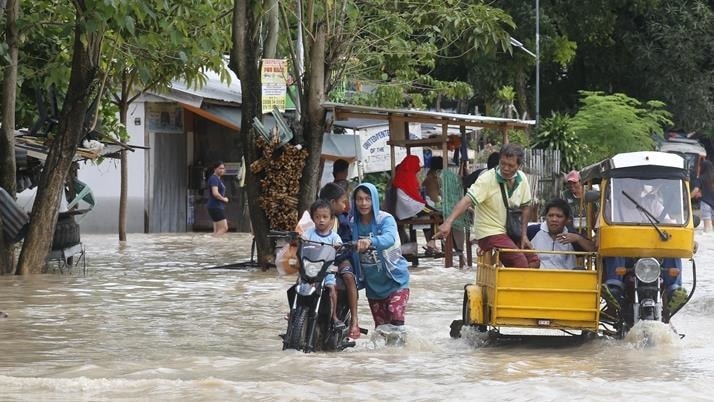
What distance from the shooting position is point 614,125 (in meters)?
33.3

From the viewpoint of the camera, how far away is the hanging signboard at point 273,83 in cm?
1767

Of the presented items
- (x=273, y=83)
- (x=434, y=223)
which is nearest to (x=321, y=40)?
(x=273, y=83)

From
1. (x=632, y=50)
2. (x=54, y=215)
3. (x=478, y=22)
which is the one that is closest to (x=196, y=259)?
(x=54, y=215)

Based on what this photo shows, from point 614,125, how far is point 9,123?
1919 cm

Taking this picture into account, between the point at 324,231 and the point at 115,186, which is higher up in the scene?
the point at 115,186

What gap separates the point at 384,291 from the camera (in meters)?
10.6

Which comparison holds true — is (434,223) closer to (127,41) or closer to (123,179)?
(127,41)

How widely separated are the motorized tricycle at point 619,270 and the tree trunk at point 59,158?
306 inches

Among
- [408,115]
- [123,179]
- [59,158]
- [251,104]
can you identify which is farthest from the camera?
[123,179]

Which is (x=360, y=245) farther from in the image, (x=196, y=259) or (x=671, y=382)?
(x=196, y=259)

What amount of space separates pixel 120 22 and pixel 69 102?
10.7 ft

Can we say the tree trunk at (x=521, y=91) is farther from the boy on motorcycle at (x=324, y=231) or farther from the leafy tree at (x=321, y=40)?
the boy on motorcycle at (x=324, y=231)

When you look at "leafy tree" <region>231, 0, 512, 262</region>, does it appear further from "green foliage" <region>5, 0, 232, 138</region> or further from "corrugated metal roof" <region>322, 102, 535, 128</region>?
"green foliage" <region>5, 0, 232, 138</region>

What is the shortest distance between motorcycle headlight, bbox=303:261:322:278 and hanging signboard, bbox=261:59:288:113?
803cm
